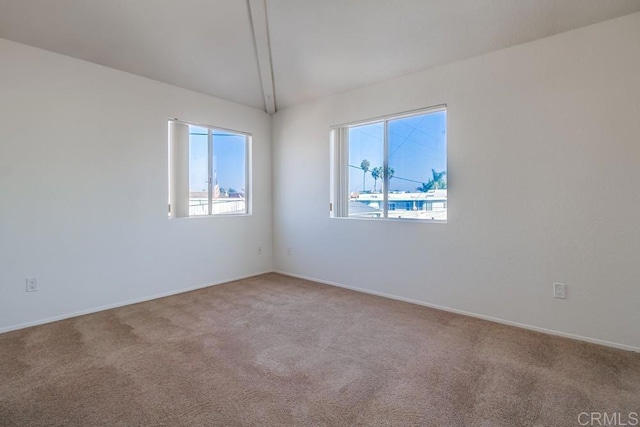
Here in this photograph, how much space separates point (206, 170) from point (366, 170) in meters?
2.19

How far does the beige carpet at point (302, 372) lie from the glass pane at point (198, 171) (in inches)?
60.2

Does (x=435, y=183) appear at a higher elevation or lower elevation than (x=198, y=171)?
lower

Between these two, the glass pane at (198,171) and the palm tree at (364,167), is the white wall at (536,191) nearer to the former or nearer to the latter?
the palm tree at (364,167)

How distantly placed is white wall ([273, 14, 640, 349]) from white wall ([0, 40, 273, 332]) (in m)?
2.52

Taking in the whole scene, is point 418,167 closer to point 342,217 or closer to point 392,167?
point 392,167

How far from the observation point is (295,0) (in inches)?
109

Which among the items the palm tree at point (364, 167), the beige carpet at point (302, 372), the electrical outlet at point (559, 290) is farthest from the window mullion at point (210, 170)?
the electrical outlet at point (559, 290)

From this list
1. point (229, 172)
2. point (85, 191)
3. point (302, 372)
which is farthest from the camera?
point (229, 172)

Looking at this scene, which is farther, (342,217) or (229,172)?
(229,172)

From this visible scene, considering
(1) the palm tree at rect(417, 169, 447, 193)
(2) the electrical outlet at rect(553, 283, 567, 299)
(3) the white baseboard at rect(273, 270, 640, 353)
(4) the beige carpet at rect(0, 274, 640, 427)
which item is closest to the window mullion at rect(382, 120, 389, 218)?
(1) the palm tree at rect(417, 169, 447, 193)

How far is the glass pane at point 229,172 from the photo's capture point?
14.4 feet

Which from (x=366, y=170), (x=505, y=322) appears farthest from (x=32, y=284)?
(x=505, y=322)

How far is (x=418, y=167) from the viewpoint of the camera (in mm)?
3549

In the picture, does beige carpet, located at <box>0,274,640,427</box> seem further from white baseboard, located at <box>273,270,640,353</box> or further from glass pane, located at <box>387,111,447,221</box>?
glass pane, located at <box>387,111,447,221</box>
